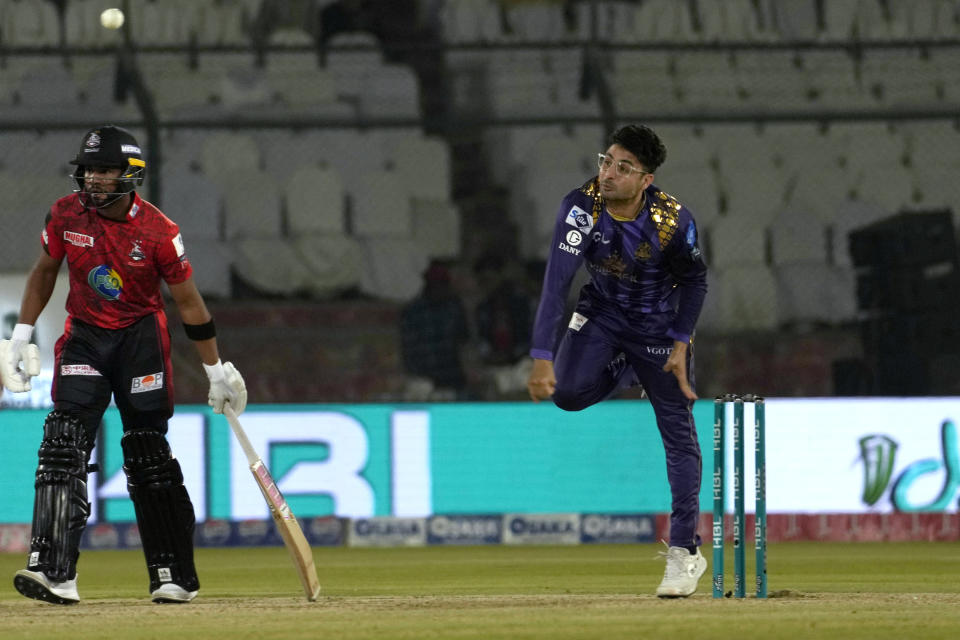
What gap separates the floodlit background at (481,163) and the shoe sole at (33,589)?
6077 mm

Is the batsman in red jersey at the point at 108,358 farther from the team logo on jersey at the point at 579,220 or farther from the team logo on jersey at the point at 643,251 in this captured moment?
the team logo on jersey at the point at 643,251

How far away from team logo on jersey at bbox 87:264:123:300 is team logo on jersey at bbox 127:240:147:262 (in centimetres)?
10

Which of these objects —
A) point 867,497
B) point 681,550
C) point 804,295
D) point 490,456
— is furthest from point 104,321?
point 804,295

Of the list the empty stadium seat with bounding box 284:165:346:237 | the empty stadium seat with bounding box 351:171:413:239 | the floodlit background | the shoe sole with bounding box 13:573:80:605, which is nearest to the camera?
the shoe sole with bounding box 13:573:80:605

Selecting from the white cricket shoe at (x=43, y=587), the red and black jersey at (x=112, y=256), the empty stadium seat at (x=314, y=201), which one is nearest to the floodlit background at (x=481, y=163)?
the empty stadium seat at (x=314, y=201)

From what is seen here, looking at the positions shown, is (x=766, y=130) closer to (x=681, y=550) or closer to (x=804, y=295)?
(x=804, y=295)

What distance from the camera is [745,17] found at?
16562mm

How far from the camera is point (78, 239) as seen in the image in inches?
258

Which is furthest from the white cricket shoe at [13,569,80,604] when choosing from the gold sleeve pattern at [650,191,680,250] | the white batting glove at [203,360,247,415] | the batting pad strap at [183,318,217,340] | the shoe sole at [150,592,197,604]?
the gold sleeve pattern at [650,191,680,250]

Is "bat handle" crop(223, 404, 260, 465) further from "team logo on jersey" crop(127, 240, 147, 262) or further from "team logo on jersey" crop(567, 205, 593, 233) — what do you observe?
"team logo on jersey" crop(567, 205, 593, 233)

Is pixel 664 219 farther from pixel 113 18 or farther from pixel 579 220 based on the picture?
pixel 113 18

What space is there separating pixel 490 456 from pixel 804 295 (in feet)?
11.4

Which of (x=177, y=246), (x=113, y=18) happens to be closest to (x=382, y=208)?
(x=113, y=18)

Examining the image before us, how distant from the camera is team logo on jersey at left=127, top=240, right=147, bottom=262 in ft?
21.5
